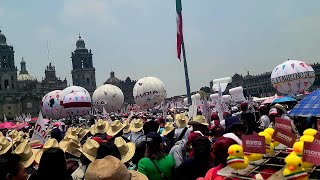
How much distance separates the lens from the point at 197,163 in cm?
457

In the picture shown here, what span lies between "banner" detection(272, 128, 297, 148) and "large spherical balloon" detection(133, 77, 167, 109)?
26.0m

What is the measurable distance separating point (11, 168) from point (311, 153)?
8.33 feet

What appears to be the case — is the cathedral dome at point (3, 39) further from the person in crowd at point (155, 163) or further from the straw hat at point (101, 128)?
the person in crowd at point (155, 163)

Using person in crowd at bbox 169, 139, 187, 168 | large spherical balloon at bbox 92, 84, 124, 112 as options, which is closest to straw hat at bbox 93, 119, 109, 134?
person in crowd at bbox 169, 139, 187, 168

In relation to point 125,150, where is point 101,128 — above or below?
above

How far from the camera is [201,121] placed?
7.57 metres

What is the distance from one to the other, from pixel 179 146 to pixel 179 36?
823cm

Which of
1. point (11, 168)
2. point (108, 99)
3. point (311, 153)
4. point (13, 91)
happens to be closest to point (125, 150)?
point (11, 168)

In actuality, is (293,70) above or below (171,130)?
above

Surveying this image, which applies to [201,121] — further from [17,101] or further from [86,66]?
[86,66]

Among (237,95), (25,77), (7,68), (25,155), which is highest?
(7,68)

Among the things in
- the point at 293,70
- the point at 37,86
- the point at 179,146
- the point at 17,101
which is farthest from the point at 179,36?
the point at 37,86

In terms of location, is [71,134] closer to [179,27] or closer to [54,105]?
[179,27]

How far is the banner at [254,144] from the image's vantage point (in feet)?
9.62
